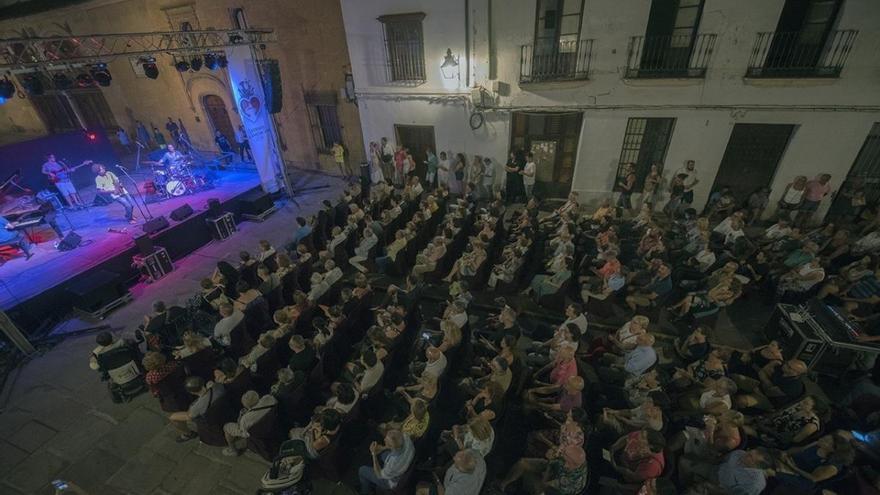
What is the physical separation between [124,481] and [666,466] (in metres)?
6.68

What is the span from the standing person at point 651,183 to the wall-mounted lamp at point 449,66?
19.4 ft

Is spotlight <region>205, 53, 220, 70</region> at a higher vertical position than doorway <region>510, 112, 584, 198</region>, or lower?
higher

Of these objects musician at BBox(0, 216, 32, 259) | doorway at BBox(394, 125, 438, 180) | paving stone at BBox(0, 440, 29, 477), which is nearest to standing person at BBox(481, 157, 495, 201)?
doorway at BBox(394, 125, 438, 180)

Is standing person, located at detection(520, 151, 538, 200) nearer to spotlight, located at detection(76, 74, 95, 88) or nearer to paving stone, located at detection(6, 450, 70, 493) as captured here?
paving stone, located at detection(6, 450, 70, 493)

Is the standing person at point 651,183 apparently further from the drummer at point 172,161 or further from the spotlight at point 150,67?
the drummer at point 172,161

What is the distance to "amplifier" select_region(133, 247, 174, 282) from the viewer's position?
8.85 m

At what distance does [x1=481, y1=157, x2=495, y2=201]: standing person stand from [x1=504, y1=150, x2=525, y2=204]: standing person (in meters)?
0.43

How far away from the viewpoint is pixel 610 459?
160 inches

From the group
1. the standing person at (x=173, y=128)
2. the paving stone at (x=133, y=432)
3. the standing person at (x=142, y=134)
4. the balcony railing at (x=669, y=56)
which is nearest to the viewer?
the paving stone at (x=133, y=432)

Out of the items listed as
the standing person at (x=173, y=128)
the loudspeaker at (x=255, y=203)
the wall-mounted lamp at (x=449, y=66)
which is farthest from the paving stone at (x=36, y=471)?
the standing person at (x=173, y=128)

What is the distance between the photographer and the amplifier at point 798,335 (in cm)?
548

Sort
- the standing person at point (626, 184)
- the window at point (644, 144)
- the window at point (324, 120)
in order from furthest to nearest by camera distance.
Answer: the window at point (324, 120)
the standing person at point (626, 184)
the window at point (644, 144)

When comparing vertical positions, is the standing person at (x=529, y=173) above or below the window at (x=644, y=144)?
below

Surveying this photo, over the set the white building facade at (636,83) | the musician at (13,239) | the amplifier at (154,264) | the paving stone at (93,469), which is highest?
the white building facade at (636,83)
